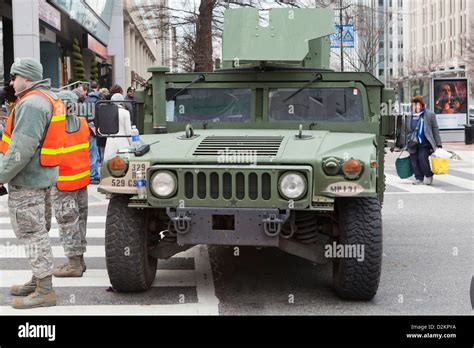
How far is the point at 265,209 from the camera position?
5.82 meters

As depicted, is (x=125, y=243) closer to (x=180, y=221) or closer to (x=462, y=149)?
(x=180, y=221)

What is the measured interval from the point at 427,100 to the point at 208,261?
65.3 feet

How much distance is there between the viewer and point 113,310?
6.07 metres

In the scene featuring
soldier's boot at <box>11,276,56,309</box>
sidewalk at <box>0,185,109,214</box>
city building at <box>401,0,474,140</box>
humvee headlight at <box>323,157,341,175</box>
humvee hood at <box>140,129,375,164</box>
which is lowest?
soldier's boot at <box>11,276,56,309</box>

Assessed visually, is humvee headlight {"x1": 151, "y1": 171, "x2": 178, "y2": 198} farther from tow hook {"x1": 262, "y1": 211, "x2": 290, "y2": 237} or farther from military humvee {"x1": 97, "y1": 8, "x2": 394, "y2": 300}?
tow hook {"x1": 262, "y1": 211, "x2": 290, "y2": 237}

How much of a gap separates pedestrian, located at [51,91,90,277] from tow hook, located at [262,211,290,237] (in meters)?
2.19

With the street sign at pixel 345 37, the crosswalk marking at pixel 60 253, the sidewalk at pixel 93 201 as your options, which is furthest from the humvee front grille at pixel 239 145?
the street sign at pixel 345 37

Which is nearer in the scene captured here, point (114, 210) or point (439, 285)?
point (114, 210)

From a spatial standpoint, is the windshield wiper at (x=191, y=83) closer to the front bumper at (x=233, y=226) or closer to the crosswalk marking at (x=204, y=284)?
the crosswalk marking at (x=204, y=284)

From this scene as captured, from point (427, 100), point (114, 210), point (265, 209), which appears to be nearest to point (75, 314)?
point (114, 210)

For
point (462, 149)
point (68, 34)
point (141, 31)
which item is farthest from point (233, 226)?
point (141, 31)

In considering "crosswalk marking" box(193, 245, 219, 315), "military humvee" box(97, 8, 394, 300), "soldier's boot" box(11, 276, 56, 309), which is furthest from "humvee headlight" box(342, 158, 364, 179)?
"soldier's boot" box(11, 276, 56, 309)

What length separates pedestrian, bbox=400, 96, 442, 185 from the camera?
47.0ft
